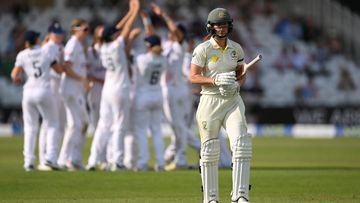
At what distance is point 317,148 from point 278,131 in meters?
5.43

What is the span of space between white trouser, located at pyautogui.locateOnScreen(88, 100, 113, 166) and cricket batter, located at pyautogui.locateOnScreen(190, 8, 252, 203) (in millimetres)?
5042

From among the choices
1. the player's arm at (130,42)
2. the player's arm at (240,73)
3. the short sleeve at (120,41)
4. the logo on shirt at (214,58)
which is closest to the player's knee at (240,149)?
the player's arm at (240,73)

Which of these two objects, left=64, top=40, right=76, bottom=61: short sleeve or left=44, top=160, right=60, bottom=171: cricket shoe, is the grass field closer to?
left=44, top=160, right=60, bottom=171: cricket shoe

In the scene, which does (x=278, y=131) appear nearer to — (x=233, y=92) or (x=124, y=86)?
(x=124, y=86)

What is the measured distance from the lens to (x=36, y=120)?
46.2ft

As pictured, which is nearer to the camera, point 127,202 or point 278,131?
point 127,202

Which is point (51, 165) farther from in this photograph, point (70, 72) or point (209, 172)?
point (209, 172)

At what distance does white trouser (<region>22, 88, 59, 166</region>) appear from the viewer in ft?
45.6

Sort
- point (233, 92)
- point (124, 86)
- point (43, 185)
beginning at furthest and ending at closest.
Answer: point (124, 86)
point (43, 185)
point (233, 92)

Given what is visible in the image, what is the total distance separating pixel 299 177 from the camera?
1310cm

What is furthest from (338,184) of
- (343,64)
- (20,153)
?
(343,64)

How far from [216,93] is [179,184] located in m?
3.12

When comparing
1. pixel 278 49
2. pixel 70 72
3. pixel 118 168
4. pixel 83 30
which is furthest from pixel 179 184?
pixel 278 49

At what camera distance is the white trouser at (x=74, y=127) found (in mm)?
14188
